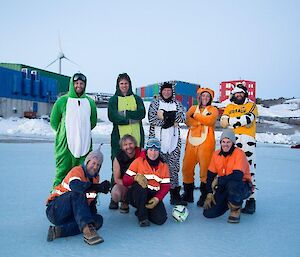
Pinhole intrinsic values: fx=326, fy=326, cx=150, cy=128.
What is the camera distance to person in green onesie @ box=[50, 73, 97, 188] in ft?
11.7

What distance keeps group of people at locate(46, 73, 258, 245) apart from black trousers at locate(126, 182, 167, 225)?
1 cm

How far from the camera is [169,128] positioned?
417 cm

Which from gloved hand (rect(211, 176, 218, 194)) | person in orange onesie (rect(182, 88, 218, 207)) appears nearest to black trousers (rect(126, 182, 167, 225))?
gloved hand (rect(211, 176, 218, 194))

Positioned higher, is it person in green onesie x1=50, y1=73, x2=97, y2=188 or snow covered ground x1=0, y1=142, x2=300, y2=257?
person in green onesie x1=50, y1=73, x2=97, y2=188

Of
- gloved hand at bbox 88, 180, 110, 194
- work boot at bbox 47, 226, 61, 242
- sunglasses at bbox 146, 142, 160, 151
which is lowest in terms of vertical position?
work boot at bbox 47, 226, 61, 242

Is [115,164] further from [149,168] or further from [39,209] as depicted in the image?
[39,209]

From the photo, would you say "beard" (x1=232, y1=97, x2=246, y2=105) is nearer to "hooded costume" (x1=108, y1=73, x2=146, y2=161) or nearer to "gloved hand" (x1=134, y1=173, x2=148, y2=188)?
"hooded costume" (x1=108, y1=73, x2=146, y2=161)

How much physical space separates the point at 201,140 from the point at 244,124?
0.59 meters

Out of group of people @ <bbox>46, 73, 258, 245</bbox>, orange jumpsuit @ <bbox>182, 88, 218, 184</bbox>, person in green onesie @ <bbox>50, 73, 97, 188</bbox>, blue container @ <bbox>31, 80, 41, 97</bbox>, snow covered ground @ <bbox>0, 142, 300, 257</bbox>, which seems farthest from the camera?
blue container @ <bbox>31, 80, 41, 97</bbox>

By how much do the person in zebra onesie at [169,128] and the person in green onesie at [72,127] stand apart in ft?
2.86

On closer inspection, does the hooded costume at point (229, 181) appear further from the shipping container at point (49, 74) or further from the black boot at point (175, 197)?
the shipping container at point (49, 74)

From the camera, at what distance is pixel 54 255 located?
8.06 feet

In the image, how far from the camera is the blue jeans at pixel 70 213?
2.74 meters

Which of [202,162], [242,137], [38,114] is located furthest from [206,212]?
[38,114]
